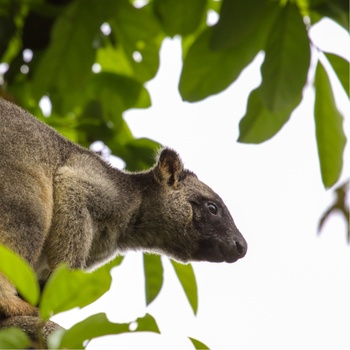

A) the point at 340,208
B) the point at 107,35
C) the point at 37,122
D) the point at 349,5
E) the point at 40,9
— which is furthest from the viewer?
the point at 107,35

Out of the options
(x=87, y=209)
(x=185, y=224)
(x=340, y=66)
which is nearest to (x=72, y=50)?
(x=87, y=209)

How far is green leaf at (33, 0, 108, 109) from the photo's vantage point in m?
4.77

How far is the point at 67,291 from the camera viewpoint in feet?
8.77

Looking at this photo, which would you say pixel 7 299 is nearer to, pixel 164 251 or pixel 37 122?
pixel 37 122

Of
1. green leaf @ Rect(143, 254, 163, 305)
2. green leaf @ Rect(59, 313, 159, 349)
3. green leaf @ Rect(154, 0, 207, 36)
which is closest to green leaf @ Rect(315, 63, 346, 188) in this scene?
green leaf @ Rect(154, 0, 207, 36)

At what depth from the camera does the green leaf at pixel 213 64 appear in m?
4.48

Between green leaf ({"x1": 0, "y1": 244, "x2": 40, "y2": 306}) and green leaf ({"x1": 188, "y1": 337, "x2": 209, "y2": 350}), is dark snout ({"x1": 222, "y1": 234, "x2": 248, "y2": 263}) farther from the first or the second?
green leaf ({"x1": 0, "y1": 244, "x2": 40, "y2": 306})

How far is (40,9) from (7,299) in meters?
2.43

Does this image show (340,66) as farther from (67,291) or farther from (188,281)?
(67,291)

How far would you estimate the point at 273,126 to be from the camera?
184 inches

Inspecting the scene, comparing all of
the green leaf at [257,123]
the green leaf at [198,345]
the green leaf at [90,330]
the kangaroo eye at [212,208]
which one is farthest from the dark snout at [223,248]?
the green leaf at [90,330]

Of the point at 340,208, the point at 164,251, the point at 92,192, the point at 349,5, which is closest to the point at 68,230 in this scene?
the point at 92,192

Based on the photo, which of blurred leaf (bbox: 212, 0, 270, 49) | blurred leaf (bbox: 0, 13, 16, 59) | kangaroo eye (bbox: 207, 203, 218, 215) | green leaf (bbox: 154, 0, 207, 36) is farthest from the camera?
kangaroo eye (bbox: 207, 203, 218, 215)

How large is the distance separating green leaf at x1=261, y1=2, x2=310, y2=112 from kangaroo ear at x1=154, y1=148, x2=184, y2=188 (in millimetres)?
1952
